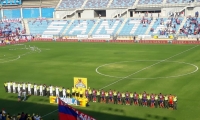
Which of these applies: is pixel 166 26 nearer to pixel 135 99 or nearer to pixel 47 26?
pixel 47 26

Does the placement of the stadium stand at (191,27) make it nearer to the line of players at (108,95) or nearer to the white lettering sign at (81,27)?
the white lettering sign at (81,27)

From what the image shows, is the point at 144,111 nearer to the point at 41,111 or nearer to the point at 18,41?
the point at 41,111

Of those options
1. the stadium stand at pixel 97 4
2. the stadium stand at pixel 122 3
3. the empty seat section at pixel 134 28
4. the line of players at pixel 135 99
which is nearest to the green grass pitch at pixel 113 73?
the line of players at pixel 135 99

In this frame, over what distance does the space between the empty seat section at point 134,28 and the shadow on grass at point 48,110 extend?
45387 mm

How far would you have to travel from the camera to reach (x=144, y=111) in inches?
970

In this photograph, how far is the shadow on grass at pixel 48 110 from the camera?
77.5 feet

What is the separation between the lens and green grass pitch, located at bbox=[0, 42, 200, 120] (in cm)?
2502

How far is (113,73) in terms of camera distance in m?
37.6

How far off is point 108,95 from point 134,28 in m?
47.2

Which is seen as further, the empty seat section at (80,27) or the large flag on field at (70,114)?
the empty seat section at (80,27)

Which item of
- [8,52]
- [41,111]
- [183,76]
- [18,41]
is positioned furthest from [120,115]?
[18,41]

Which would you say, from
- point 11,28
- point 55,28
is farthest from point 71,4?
point 11,28

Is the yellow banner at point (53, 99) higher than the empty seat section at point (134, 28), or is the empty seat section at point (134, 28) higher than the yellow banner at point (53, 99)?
the empty seat section at point (134, 28)

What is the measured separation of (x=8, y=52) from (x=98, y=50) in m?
16.5
